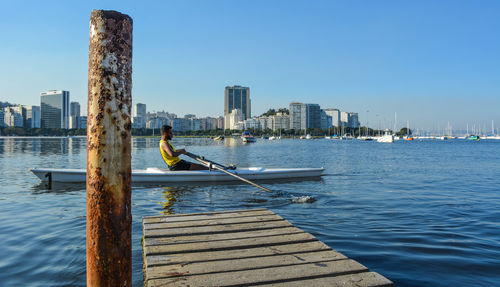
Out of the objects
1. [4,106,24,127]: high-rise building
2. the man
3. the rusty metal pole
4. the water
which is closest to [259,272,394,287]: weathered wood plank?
the rusty metal pole

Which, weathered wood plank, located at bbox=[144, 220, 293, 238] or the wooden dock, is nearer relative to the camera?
the wooden dock

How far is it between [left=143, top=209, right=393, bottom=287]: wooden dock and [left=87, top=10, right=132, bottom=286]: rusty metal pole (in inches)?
26.8

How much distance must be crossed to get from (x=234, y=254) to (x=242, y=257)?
0.13 m

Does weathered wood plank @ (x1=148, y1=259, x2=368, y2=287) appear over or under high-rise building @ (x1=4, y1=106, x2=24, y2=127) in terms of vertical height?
under

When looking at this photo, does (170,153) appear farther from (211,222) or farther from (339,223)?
(211,222)

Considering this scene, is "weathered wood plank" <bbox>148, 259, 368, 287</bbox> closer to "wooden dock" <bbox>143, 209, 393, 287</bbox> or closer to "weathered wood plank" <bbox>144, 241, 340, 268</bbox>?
"wooden dock" <bbox>143, 209, 393, 287</bbox>

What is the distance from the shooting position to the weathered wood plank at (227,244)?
3.78m

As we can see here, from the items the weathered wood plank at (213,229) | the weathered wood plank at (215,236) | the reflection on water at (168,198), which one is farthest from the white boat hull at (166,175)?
the weathered wood plank at (215,236)

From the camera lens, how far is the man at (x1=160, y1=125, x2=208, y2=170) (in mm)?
11219

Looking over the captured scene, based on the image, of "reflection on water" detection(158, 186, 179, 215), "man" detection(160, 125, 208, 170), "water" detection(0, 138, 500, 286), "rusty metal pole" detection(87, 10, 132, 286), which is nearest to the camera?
"rusty metal pole" detection(87, 10, 132, 286)

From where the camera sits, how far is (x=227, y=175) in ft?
43.9

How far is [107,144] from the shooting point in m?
2.34

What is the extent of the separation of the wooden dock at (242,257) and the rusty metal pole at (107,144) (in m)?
0.68

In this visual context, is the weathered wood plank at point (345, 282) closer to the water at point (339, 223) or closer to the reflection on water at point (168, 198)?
the water at point (339, 223)
